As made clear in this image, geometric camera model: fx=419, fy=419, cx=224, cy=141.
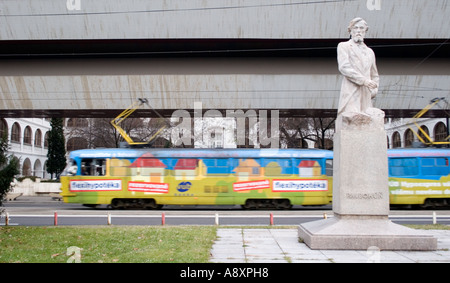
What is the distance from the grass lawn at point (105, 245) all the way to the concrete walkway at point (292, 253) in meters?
0.45

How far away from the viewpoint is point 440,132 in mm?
39062

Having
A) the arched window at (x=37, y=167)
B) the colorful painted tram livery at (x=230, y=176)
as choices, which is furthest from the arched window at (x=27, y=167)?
the colorful painted tram livery at (x=230, y=176)

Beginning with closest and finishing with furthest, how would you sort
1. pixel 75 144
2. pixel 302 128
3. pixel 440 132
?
1. pixel 440 132
2. pixel 302 128
3. pixel 75 144

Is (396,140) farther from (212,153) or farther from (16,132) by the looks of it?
(16,132)

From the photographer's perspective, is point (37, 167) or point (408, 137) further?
point (37, 167)

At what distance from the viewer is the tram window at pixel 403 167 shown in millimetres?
20703

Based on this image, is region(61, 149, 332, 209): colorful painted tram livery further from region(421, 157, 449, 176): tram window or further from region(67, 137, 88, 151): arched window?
region(67, 137, 88, 151): arched window

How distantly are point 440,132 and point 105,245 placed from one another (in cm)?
3787

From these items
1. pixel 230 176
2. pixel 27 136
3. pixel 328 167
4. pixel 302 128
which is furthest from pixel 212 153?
pixel 27 136

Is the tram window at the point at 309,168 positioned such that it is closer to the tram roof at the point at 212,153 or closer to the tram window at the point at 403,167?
the tram roof at the point at 212,153

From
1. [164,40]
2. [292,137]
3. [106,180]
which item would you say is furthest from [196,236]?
[292,137]

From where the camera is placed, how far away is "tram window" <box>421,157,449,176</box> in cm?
2069
